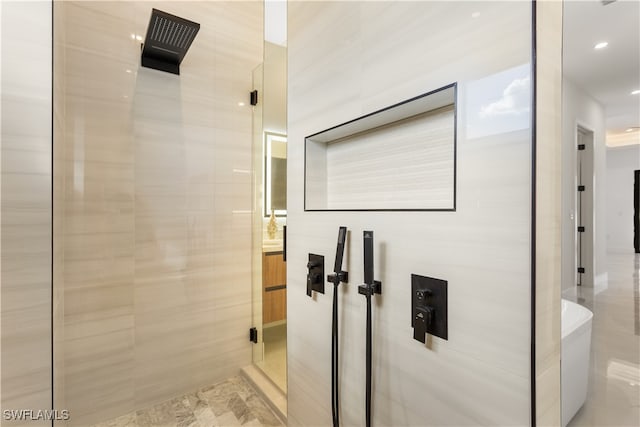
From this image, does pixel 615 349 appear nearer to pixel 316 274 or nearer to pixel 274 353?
pixel 316 274

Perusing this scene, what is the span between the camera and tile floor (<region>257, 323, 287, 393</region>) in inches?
84.5

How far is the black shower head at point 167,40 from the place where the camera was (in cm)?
152

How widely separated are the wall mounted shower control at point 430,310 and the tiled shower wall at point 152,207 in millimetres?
1586

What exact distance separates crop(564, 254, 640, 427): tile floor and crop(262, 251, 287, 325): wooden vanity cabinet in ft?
5.87

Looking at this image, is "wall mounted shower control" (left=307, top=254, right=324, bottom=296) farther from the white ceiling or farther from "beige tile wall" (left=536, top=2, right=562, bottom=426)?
the white ceiling

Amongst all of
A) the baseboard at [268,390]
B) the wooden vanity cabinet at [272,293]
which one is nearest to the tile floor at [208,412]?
the baseboard at [268,390]

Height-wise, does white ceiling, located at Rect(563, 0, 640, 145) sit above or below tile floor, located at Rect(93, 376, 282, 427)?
above

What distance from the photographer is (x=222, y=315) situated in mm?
2176

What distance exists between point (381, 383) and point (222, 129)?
6.09ft

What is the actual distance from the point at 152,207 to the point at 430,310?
5.67 ft

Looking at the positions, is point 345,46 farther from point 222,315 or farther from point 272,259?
point 222,315

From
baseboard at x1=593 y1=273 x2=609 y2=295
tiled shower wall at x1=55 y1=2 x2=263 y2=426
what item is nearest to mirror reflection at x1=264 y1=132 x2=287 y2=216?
tiled shower wall at x1=55 y1=2 x2=263 y2=426

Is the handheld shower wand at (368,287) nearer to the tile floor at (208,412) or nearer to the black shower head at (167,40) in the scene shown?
the tile floor at (208,412)

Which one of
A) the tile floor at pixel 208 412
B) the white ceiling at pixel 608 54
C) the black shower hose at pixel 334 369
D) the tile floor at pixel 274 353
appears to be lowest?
the tile floor at pixel 208 412
